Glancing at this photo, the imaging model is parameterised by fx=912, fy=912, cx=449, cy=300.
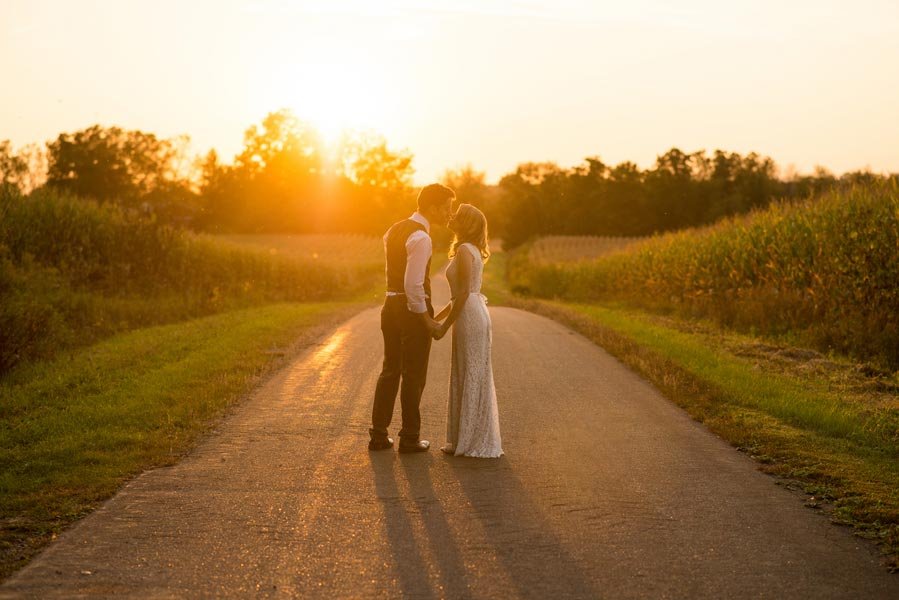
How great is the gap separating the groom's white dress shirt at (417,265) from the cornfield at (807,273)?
35.7 ft

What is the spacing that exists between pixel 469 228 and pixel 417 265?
0.67 metres

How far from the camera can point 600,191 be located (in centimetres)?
9156

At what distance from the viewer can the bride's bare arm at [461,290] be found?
8.24 metres

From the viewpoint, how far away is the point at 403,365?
328 inches

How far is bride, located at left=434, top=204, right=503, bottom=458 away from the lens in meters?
8.05

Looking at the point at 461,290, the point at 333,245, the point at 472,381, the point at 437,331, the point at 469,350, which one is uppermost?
the point at 461,290

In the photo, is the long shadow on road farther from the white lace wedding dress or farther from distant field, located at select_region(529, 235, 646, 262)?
distant field, located at select_region(529, 235, 646, 262)

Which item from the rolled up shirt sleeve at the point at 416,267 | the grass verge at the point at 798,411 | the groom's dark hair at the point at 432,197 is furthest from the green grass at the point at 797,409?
the groom's dark hair at the point at 432,197

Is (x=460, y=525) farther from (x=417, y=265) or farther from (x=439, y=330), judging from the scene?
(x=417, y=265)

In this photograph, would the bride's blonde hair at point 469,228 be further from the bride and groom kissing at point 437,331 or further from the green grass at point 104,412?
the green grass at point 104,412

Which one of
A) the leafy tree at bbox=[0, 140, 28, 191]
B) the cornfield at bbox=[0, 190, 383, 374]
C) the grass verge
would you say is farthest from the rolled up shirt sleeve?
the leafy tree at bbox=[0, 140, 28, 191]

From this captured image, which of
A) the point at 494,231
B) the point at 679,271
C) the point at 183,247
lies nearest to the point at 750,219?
the point at 679,271

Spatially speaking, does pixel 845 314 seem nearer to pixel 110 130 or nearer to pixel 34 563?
pixel 34 563

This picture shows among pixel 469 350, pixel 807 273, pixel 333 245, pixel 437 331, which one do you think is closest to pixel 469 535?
pixel 437 331
